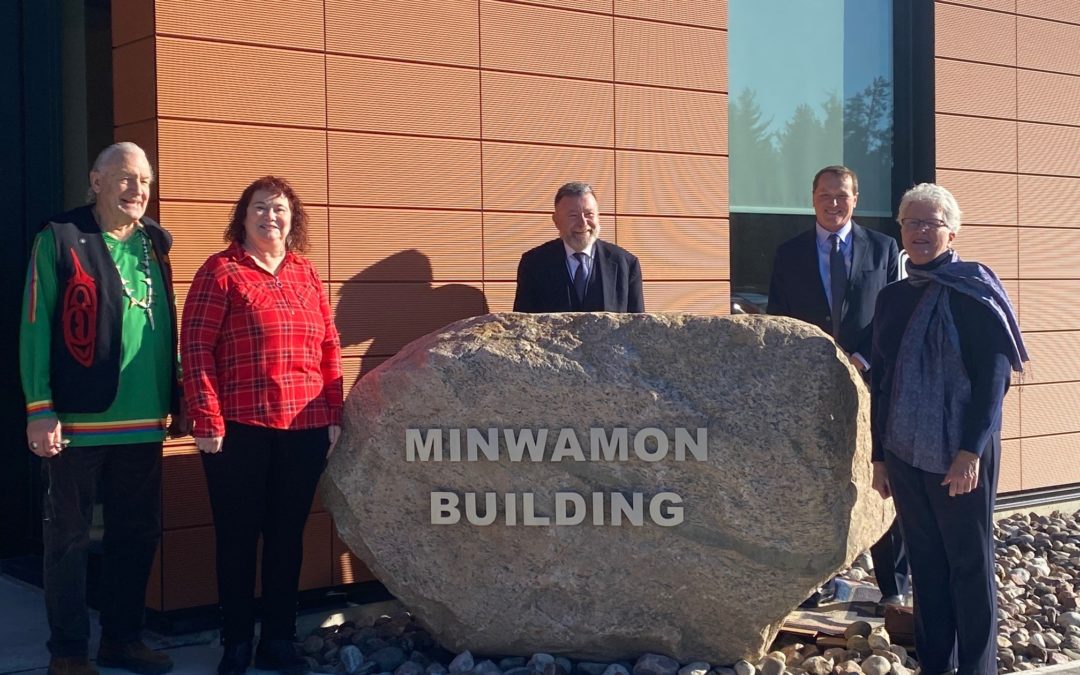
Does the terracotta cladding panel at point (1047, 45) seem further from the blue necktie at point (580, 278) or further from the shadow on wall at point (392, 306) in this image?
the shadow on wall at point (392, 306)

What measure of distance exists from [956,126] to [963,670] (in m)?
4.42

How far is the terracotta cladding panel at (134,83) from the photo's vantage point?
15.6ft

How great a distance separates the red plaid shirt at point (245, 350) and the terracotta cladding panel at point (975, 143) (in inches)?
188

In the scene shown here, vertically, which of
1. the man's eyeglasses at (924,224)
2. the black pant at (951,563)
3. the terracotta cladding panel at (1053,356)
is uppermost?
the man's eyeglasses at (924,224)

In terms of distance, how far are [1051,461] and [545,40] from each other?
4.59 meters

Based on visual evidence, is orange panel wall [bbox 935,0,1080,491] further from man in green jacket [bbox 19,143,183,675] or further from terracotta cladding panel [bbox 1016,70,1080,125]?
man in green jacket [bbox 19,143,183,675]

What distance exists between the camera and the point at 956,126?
7.29 m

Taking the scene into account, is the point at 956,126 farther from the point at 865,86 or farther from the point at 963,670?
the point at 963,670

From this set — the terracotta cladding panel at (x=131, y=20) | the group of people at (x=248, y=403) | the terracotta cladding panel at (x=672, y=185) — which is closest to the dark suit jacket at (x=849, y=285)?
the group of people at (x=248, y=403)

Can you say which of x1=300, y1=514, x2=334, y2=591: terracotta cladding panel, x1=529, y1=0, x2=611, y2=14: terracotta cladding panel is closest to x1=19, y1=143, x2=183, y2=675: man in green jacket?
x1=300, y1=514, x2=334, y2=591: terracotta cladding panel

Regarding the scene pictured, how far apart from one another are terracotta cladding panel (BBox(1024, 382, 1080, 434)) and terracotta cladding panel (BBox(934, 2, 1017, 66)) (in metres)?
2.22

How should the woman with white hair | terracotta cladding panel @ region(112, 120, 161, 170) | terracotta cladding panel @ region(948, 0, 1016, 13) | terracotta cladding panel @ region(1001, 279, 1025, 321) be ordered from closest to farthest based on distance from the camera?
the woman with white hair < terracotta cladding panel @ region(112, 120, 161, 170) < terracotta cladding panel @ region(948, 0, 1016, 13) < terracotta cladding panel @ region(1001, 279, 1025, 321)

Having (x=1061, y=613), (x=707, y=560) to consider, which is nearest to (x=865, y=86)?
(x=1061, y=613)

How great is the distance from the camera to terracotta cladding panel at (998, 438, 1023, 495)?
7.42 m
